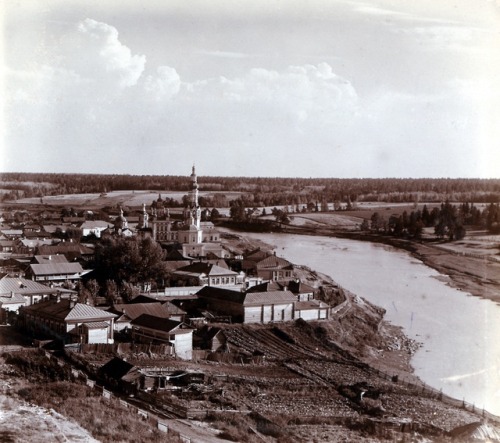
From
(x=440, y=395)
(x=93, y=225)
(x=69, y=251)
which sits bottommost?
(x=440, y=395)

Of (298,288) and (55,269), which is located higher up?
(55,269)

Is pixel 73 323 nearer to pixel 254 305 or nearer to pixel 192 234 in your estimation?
pixel 254 305

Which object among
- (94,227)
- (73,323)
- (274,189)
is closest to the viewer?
(73,323)

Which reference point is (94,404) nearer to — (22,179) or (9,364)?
(9,364)

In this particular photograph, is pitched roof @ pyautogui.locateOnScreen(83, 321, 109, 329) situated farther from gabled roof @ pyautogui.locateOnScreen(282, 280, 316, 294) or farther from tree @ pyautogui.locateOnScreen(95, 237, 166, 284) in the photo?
gabled roof @ pyautogui.locateOnScreen(282, 280, 316, 294)

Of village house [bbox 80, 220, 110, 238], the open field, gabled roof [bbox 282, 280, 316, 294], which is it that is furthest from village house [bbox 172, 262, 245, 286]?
the open field

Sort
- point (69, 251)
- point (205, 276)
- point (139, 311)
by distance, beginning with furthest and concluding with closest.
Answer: point (69, 251), point (205, 276), point (139, 311)

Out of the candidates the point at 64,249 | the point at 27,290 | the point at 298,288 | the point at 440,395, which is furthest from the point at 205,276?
the point at 440,395

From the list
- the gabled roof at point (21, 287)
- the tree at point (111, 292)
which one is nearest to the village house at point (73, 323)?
the tree at point (111, 292)
